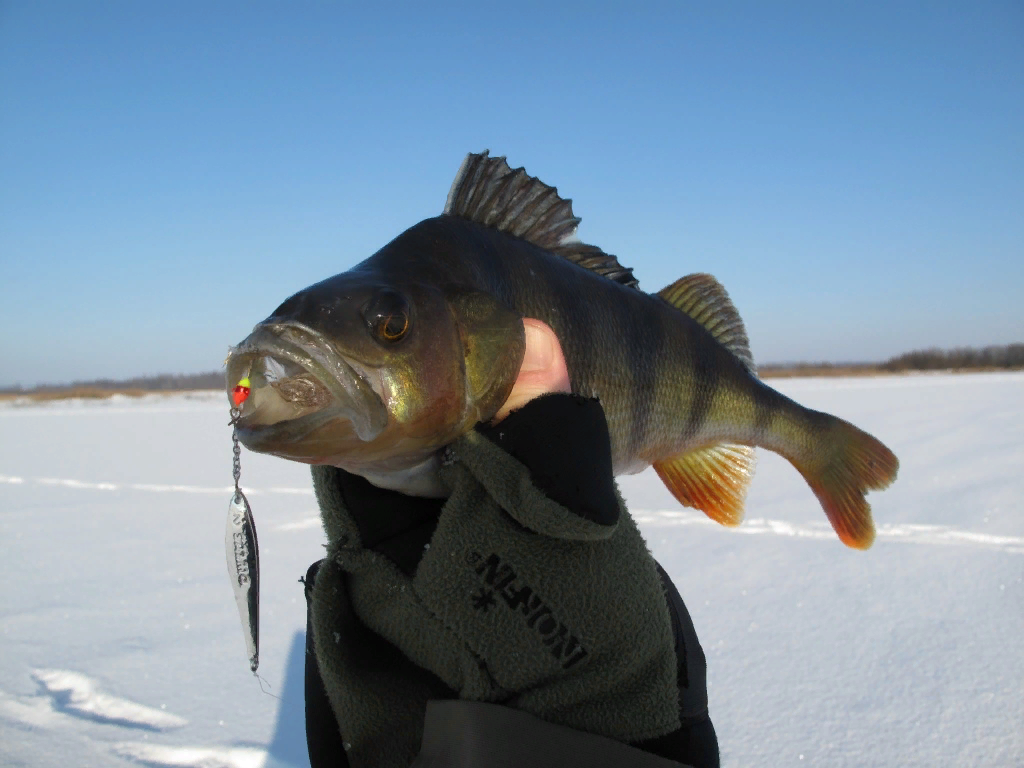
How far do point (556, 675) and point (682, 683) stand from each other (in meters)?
0.33

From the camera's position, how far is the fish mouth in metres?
0.99

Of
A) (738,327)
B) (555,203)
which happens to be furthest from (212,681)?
(738,327)

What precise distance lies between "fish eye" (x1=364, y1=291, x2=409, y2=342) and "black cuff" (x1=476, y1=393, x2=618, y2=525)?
0.23m

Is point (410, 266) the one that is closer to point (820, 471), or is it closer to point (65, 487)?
point (820, 471)

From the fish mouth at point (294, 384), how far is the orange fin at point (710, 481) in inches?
50.2

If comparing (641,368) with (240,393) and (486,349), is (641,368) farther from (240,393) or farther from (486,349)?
(240,393)

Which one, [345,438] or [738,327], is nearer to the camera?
[345,438]

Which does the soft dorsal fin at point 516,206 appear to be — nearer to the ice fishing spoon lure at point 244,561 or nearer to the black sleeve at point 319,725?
the ice fishing spoon lure at point 244,561

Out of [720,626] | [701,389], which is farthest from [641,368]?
[720,626]

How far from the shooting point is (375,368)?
1.08 metres

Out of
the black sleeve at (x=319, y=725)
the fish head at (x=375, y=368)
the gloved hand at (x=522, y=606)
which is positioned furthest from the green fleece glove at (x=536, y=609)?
the black sleeve at (x=319, y=725)

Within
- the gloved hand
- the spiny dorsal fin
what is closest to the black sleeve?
the gloved hand

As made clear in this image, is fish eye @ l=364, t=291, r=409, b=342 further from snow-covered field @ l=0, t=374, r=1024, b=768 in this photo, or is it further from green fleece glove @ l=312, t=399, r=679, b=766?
snow-covered field @ l=0, t=374, r=1024, b=768

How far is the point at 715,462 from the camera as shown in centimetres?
212
